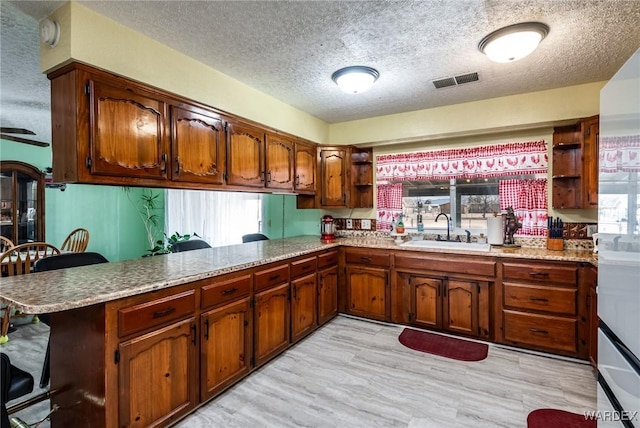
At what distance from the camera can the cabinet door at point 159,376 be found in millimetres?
1572

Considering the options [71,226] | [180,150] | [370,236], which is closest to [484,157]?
[370,236]

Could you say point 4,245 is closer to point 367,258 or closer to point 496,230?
point 367,258

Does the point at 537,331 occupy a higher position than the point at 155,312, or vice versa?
the point at 155,312

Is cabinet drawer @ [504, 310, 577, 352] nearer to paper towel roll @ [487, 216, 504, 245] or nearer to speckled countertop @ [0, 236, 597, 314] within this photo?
speckled countertop @ [0, 236, 597, 314]

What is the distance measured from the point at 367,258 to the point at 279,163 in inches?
56.5

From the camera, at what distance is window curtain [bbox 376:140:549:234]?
319cm

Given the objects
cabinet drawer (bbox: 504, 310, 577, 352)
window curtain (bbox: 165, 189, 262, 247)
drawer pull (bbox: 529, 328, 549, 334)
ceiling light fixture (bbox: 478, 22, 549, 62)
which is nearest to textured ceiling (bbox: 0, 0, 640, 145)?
ceiling light fixture (bbox: 478, 22, 549, 62)

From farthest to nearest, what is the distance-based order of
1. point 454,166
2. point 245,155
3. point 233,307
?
point 454,166, point 245,155, point 233,307

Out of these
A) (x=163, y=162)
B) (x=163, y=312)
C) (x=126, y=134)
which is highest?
(x=126, y=134)

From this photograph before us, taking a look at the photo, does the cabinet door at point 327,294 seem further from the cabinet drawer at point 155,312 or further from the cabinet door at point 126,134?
the cabinet door at point 126,134

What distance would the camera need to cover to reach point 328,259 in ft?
11.1

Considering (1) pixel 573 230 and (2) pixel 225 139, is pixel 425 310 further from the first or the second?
(2) pixel 225 139

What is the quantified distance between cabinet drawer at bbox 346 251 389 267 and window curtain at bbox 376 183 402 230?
0.71 m

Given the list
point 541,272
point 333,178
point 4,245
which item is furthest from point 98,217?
point 541,272
